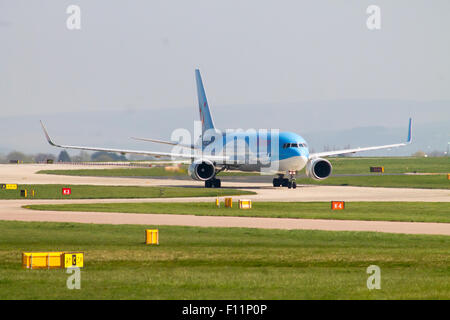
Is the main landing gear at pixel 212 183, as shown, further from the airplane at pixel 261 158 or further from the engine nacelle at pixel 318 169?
the engine nacelle at pixel 318 169

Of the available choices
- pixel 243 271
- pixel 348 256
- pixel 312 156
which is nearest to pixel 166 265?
pixel 243 271

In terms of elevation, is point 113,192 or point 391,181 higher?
point 113,192

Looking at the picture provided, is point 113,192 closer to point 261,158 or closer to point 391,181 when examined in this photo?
point 261,158

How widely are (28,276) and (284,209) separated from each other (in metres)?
30.9

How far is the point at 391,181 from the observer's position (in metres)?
91.1

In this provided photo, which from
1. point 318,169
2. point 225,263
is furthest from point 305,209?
point 225,263

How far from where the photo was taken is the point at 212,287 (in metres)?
21.6

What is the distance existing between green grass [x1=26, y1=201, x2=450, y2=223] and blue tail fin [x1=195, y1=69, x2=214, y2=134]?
31868 mm

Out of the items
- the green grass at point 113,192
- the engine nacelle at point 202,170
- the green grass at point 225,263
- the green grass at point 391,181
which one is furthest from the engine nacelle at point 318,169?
the green grass at point 225,263

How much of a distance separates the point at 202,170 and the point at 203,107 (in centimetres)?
1431

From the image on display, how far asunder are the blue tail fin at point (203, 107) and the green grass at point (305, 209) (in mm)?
Answer: 31868
